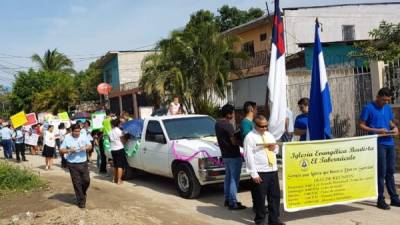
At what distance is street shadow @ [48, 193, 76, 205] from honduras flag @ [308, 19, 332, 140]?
16.0 ft

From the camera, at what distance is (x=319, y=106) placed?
838 cm

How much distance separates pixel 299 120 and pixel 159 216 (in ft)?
9.35

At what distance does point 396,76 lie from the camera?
1184cm

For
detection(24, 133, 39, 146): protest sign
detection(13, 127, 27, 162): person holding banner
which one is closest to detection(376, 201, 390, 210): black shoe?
detection(13, 127, 27, 162): person holding banner

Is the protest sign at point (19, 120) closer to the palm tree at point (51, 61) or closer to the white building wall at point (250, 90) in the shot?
the white building wall at point (250, 90)

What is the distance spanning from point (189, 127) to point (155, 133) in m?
0.78

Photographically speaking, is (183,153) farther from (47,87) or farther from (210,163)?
(47,87)

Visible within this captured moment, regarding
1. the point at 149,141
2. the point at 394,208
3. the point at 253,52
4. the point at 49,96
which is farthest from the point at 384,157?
the point at 49,96

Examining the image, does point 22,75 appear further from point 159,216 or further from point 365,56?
point 159,216

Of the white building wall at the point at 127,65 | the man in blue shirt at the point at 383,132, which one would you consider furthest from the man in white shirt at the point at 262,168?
the white building wall at the point at 127,65

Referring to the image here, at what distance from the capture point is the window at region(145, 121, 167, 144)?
430 inches

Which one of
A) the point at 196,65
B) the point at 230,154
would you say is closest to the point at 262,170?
the point at 230,154

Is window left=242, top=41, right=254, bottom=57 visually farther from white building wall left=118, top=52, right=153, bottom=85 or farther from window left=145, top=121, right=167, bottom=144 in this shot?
window left=145, top=121, right=167, bottom=144

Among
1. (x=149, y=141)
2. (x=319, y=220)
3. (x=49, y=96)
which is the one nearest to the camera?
(x=319, y=220)
